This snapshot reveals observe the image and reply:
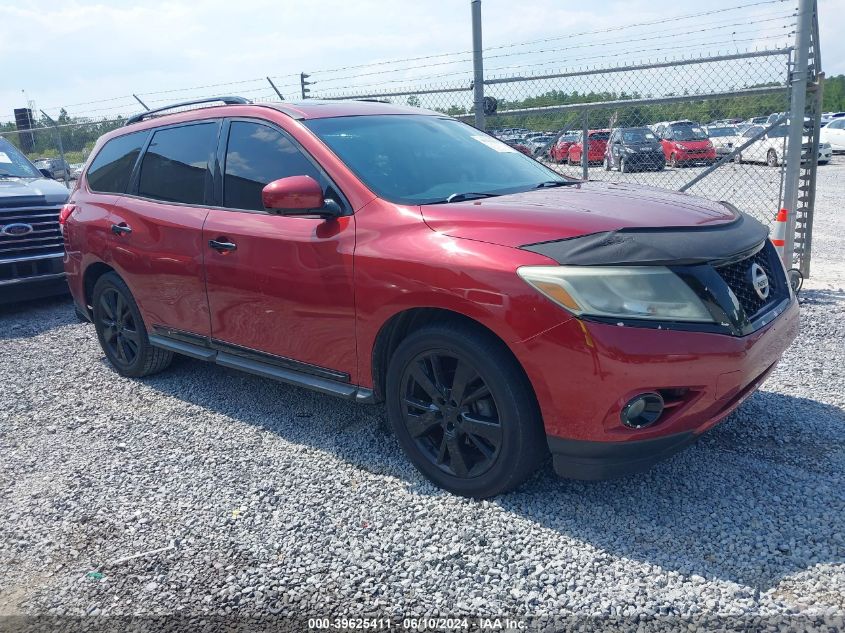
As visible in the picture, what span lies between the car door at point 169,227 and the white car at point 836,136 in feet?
94.7

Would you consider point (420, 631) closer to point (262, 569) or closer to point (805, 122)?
point (262, 569)

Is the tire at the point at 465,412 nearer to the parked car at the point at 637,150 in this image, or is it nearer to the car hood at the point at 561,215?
the car hood at the point at 561,215

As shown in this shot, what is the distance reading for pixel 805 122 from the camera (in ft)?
21.5

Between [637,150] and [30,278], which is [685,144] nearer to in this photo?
[637,150]

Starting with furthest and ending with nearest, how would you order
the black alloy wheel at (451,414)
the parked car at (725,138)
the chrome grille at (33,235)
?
the chrome grille at (33,235)
the parked car at (725,138)
the black alloy wheel at (451,414)

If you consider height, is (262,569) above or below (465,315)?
below

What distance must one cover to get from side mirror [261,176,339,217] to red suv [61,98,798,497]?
0.01m

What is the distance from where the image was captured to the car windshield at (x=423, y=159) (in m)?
3.75

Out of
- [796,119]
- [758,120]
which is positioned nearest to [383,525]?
[796,119]

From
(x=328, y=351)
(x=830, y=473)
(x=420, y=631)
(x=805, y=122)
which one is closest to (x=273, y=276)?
(x=328, y=351)

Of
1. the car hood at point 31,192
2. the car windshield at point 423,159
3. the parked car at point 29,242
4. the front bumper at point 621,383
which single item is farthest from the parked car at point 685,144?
the car hood at point 31,192

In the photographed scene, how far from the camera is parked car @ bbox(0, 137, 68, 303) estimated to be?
24.5ft

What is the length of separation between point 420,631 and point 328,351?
1.60m

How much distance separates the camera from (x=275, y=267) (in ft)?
12.7
